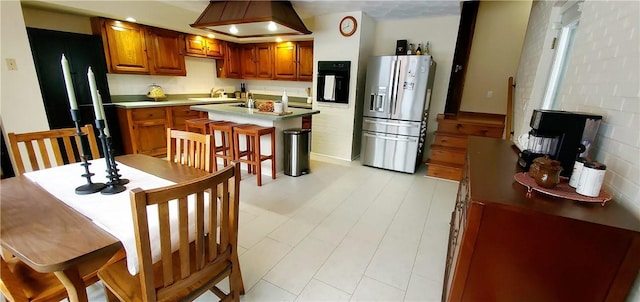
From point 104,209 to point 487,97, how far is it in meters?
5.18

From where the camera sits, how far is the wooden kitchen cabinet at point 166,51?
406cm

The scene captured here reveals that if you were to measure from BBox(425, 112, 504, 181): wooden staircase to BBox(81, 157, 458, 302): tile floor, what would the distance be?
0.74 ft

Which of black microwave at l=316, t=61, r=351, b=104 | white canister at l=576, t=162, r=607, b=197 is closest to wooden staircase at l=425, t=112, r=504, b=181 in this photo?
black microwave at l=316, t=61, r=351, b=104

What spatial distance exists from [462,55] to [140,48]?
5.15 metres

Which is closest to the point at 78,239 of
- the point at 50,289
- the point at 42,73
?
the point at 50,289

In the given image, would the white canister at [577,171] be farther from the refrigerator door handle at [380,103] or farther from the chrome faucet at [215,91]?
the chrome faucet at [215,91]

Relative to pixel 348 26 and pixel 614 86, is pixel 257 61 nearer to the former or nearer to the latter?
pixel 348 26

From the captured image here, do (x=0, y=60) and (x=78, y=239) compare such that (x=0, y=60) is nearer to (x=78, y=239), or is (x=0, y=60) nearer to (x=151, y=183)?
(x=151, y=183)

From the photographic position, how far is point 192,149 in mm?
1752

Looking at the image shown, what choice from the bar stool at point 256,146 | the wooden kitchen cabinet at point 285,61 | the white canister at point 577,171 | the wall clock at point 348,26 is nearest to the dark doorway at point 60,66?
the bar stool at point 256,146

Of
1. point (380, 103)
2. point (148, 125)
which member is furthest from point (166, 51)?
point (380, 103)

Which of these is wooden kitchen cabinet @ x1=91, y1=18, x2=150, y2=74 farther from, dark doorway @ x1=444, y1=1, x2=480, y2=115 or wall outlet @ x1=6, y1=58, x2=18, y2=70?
dark doorway @ x1=444, y1=1, x2=480, y2=115

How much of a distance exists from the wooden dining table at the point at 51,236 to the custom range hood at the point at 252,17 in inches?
107

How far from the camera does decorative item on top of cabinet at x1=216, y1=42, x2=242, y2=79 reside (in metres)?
5.38
